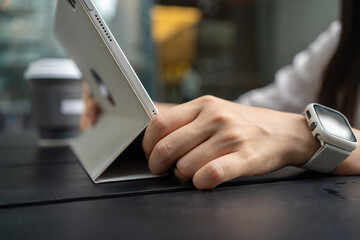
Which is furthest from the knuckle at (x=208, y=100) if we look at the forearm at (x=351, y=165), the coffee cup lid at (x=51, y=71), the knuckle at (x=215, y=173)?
the coffee cup lid at (x=51, y=71)

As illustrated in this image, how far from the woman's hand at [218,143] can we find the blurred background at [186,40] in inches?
27.5

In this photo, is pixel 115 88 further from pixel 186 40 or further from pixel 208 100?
pixel 186 40

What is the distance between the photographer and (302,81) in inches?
49.5

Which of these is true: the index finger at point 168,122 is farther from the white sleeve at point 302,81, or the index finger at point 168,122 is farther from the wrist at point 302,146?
the white sleeve at point 302,81

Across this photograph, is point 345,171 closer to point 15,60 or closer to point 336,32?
point 336,32

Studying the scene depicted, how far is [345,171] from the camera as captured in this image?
0.46 meters

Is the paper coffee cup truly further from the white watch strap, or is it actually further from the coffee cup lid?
the white watch strap

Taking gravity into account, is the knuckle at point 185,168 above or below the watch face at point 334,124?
below

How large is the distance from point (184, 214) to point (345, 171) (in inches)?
11.6

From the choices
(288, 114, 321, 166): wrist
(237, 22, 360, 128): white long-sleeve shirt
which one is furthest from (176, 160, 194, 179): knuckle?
(237, 22, 360, 128): white long-sleeve shirt

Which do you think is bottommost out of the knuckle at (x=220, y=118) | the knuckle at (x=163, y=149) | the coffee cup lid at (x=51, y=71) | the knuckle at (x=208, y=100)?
the coffee cup lid at (x=51, y=71)

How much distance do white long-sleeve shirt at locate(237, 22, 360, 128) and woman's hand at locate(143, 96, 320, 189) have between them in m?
0.77

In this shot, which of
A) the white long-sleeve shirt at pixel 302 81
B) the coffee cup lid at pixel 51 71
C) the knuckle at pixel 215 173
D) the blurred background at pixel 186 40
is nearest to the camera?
the knuckle at pixel 215 173

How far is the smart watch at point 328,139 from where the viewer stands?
16.6 inches
